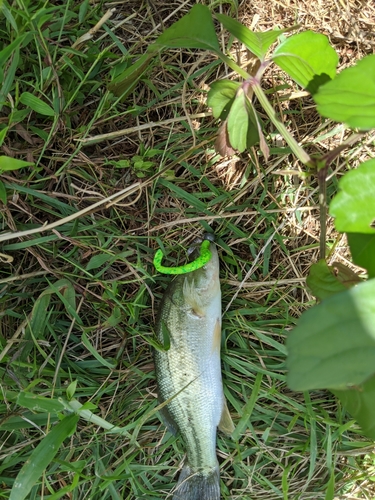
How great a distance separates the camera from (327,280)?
58.9 inches

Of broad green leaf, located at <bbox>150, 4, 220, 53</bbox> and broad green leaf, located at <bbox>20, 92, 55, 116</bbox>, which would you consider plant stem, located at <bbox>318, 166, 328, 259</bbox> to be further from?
broad green leaf, located at <bbox>20, 92, 55, 116</bbox>

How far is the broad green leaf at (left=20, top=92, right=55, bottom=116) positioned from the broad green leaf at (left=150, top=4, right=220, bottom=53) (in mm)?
823

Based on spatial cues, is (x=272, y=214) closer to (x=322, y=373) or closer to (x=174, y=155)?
(x=174, y=155)

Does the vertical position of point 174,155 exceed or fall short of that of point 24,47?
it falls short

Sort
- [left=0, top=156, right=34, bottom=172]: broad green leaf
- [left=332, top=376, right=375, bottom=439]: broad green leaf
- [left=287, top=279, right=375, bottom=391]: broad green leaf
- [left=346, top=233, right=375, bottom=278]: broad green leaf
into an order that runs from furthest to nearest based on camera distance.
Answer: [left=0, top=156, right=34, bottom=172]: broad green leaf
[left=332, top=376, right=375, bottom=439]: broad green leaf
[left=346, top=233, right=375, bottom=278]: broad green leaf
[left=287, top=279, right=375, bottom=391]: broad green leaf

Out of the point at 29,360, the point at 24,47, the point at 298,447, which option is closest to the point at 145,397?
the point at 29,360

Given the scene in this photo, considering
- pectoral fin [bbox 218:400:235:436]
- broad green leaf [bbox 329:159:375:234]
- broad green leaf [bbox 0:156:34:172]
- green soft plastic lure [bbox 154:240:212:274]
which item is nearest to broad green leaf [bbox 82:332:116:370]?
green soft plastic lure [bbox 154:240:212:274]

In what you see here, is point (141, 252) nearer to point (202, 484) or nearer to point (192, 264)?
point (192, 264)

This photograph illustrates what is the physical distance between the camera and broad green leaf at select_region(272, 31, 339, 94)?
4.28 feet

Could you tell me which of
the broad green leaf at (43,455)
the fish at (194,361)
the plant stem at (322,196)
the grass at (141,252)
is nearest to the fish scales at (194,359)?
the fish at (194,361)

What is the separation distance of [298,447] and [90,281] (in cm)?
135

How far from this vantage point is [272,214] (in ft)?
7.04

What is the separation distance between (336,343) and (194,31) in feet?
3.38

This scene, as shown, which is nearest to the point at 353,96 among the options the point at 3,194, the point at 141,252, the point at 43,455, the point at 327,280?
the point at 327,280
